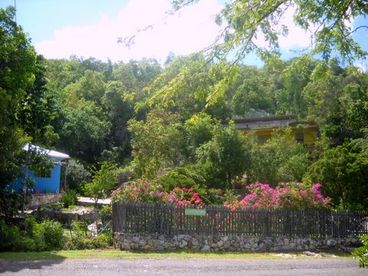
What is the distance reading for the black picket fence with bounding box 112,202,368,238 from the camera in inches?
741

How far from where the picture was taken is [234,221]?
19.6 metres

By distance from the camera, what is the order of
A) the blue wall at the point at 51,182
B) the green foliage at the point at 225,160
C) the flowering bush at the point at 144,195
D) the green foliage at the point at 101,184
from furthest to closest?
the blue wall at the point at 51,182 < the green foliage at the point at 225,160 < the green foliage at the point at 101,184 < the flowering bush at the point at 144,195

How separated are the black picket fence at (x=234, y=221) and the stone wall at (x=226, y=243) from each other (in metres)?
0.19

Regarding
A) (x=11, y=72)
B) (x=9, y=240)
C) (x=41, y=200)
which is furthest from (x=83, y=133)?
(x=9, y=240)

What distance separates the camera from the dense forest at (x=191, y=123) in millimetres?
9844

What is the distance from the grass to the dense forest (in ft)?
17.1

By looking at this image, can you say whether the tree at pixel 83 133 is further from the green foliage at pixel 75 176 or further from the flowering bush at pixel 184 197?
the flowering bush at pixel 184 197

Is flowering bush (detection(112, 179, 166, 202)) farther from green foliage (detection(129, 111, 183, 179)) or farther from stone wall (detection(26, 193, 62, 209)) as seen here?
green foliage (detection(129, 111, 183, 179))

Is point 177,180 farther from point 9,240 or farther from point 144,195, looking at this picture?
point 9,240

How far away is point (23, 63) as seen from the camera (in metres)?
19.8

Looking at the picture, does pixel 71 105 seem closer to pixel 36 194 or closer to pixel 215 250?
pixel 36 194

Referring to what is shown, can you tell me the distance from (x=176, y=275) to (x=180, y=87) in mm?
6327

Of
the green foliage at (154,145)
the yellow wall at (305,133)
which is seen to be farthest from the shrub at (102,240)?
the yellow wall at (305,133)

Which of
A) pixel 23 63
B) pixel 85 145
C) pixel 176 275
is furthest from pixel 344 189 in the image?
pixel 85 145
